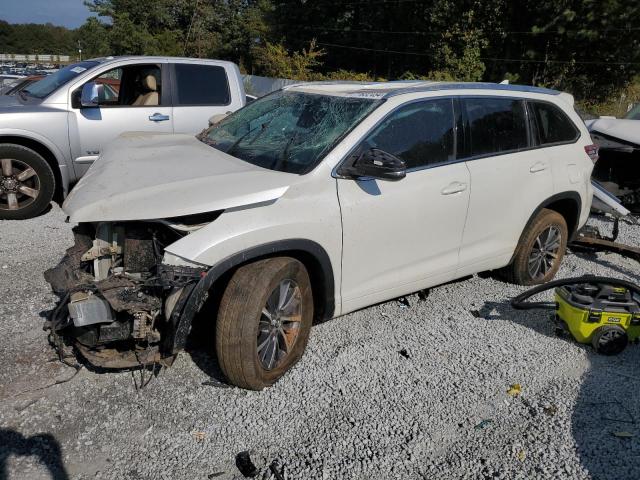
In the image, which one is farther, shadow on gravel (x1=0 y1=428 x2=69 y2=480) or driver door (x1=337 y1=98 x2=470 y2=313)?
driver door (x1=337 y1=98 x2=470 y2=313)

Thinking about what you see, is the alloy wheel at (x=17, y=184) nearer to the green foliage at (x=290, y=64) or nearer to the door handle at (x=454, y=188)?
the door handle at (x=454, y=188)

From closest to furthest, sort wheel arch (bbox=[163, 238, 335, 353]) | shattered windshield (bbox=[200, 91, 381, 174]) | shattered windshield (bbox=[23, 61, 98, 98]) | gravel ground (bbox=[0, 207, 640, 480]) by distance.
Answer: gravel ground (bbox=[0, 207, 640, 480]) < wheel arch (bbox=[163, 238, 335, 353]) < shattered windshield (bbox=[200, 91, 381, 174]) < shattered windshield (bbox=[23, 61, 98, 98])

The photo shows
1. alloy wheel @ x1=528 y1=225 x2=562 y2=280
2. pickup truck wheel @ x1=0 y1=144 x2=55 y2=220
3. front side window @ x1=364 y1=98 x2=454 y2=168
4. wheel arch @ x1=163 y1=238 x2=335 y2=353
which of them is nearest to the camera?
wheel arch @ x1=163 y1=238 x2=335 y2=353

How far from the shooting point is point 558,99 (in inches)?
198

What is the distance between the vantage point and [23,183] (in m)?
6.36

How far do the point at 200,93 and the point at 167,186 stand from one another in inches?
181

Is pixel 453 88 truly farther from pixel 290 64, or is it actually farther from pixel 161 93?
pixel 290 64

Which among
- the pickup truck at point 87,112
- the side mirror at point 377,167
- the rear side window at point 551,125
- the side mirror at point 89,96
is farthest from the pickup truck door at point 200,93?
the side mirror at point 377,167

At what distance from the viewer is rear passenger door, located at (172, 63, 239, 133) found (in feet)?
23.6

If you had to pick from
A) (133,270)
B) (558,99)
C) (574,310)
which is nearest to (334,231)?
(133,270)

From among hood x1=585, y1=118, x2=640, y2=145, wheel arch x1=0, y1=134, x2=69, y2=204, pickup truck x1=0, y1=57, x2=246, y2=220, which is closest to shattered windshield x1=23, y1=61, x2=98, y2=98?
pickup truck x1=0, y1=57, x2=246, y2=220

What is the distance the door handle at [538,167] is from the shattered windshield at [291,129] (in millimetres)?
1650

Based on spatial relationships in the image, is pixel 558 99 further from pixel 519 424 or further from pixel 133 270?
pixel 133 270

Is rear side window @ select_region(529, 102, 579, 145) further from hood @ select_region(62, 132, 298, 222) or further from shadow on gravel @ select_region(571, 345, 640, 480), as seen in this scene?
hood @ select_region(62, 132, 298, 222)
